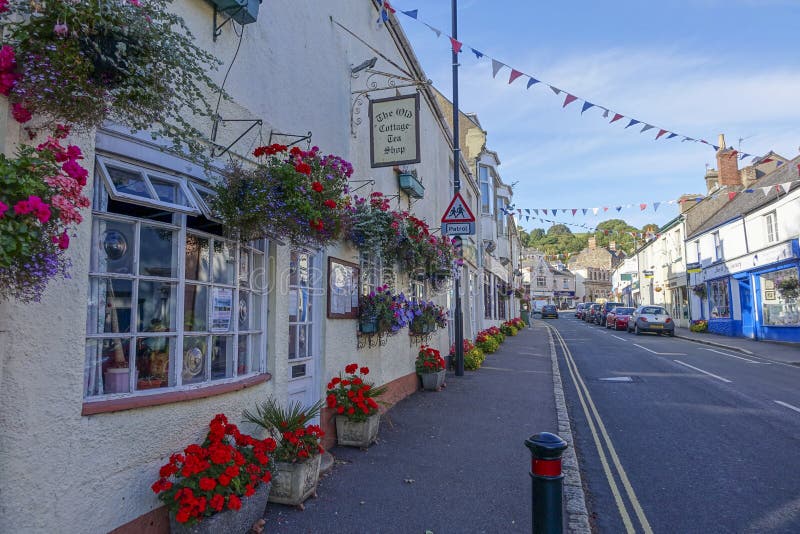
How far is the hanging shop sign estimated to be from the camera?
7027mm

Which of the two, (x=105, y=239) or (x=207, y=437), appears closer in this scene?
(x=105, y=239)

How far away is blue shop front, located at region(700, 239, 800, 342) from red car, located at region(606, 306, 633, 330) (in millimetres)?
4318

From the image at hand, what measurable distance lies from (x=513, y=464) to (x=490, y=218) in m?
15.8

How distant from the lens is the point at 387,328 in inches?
289

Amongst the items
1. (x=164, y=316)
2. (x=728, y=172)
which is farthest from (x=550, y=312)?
(x=164, y=316)

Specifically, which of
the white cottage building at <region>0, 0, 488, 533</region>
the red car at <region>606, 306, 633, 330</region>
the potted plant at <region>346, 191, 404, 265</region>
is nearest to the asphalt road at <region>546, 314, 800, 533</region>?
the white cottage building at <region>0, 0, 488, 533</region>

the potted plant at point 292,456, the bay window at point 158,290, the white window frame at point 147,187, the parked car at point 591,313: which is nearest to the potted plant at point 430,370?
the potted plant at point 292,456

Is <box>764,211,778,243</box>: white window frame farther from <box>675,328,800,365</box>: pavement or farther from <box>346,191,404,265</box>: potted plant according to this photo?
<box>346,191,404,265</box>: potted plant

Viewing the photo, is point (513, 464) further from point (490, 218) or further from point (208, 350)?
point (490, 218)

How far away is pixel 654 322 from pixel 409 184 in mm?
21412

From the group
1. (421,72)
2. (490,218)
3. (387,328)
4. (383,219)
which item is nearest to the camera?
(383,219)

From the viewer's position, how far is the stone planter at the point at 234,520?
329cm

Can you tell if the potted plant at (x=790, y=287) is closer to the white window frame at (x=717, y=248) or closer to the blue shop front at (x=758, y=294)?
the blue shop front at (x=758, y=294)

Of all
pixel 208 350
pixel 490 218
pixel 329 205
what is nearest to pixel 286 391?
pixel 208 350
